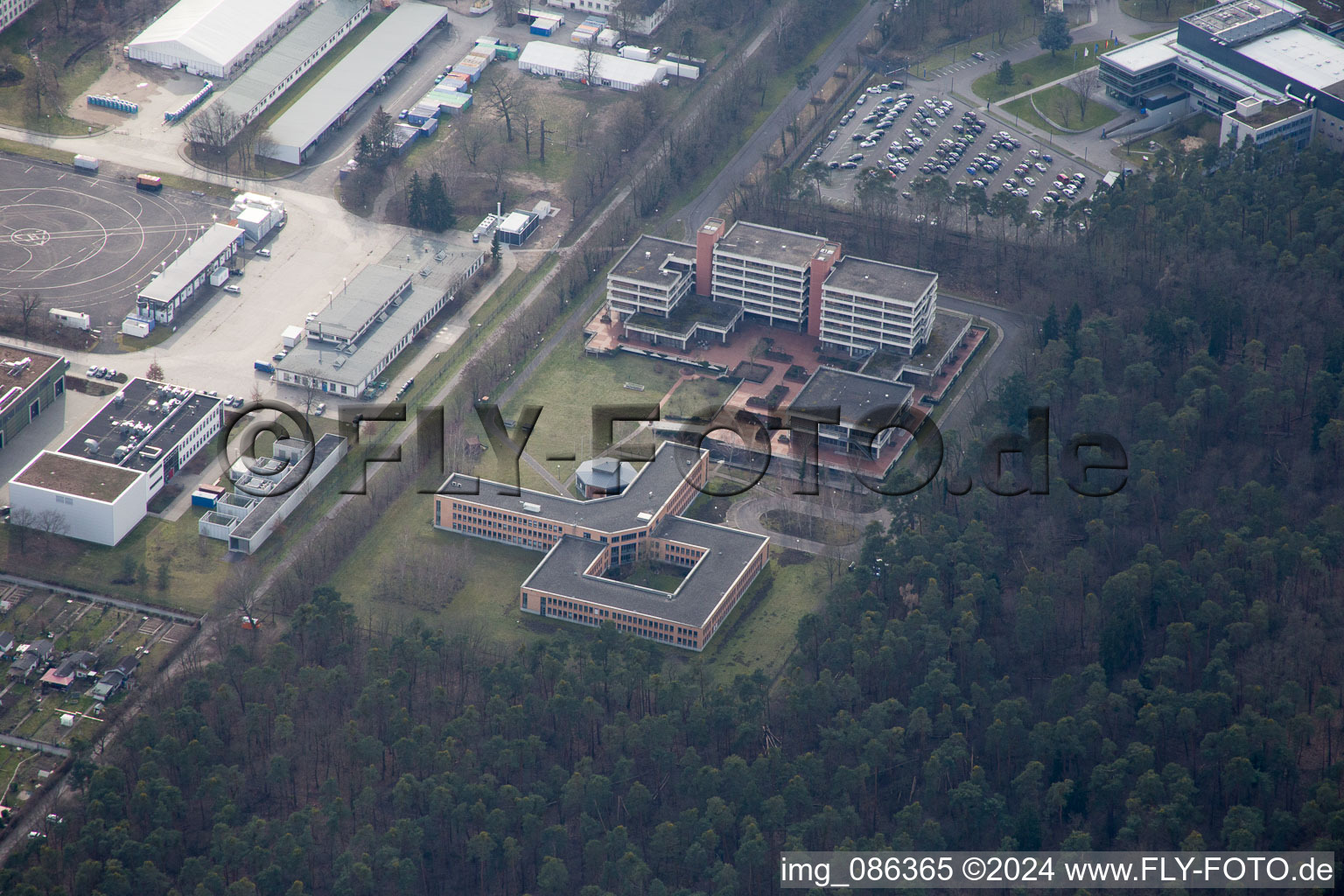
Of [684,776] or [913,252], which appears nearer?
[684,776]

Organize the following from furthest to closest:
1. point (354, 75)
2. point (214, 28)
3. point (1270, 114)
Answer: point (214, 28), point (354, 75), point (1270, 114)

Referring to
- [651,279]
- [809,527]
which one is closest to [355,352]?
[651,279]

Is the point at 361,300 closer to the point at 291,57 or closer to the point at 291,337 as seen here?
the point at 291,337

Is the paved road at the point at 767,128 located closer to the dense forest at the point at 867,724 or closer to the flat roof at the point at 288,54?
the flat roof at the point at 288,54

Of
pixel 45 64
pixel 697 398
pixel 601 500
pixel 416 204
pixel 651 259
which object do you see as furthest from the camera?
pixel 45 64

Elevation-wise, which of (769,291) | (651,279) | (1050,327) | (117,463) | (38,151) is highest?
(38,151)

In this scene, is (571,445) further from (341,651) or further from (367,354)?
(341,651)

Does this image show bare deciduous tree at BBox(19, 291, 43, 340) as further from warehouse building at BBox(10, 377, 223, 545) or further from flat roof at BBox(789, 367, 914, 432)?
flat roof at BBox(789, 367, 914, 432)

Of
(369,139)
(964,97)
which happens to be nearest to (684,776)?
(369,139)
